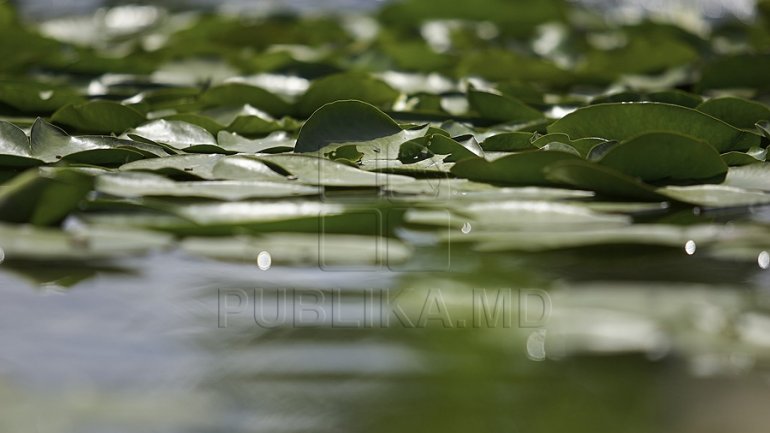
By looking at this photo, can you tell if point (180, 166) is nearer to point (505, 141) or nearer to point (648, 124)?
point (505, 141)

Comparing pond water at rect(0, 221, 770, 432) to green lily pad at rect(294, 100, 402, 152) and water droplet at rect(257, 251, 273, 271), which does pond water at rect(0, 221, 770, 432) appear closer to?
water droplet at rect(257, 251, 273, 271)

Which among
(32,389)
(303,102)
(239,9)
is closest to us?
(32,389)

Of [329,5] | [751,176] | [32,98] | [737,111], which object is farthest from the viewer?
[329,5]

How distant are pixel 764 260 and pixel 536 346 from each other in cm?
30

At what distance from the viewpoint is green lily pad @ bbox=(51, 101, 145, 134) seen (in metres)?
1.25

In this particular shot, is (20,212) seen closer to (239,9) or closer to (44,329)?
(44,329)

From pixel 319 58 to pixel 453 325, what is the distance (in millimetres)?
1321

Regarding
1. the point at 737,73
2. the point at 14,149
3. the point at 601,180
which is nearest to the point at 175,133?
the point at 14,149

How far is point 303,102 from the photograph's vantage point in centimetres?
144

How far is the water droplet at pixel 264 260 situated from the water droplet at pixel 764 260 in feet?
1.44

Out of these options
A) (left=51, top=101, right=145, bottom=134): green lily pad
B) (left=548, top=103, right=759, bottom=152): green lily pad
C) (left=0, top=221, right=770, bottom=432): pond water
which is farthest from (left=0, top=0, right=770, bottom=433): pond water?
(left=51, top=101, right=145, bottom=134): green lily pad

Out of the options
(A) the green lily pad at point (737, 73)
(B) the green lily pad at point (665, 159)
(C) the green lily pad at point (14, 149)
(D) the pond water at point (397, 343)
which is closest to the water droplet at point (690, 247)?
(D) the pond water at point (397, 343)

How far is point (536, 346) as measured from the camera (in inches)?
25.5

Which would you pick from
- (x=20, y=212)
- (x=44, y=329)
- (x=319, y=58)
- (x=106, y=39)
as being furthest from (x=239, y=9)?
(x=44, y=329)
